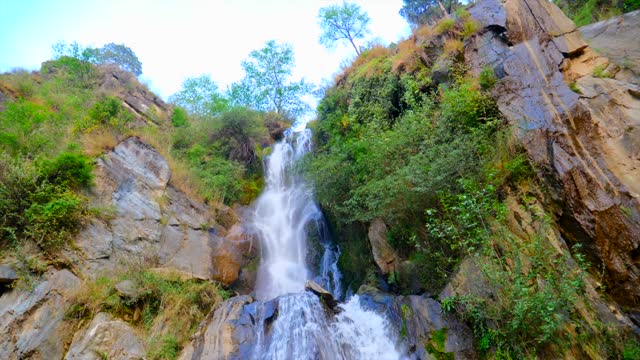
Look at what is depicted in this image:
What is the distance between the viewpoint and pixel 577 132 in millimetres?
5383

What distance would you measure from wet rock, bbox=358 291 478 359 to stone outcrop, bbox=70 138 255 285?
4.77m

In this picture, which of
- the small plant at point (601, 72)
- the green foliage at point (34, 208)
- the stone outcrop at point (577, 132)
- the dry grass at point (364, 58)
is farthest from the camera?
the dry grass at point (364, 58)

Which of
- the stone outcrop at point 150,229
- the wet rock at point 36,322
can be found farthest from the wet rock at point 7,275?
the stone outcrop at point 150,229

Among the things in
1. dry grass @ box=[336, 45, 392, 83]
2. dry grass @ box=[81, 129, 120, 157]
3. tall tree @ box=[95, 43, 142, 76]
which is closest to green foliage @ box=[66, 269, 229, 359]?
dry grass @ box=[81, 129, 120, 157]

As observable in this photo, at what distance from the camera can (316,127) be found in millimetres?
13492

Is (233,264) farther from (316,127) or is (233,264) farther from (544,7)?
(544,7)

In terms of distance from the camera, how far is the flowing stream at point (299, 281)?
576cm

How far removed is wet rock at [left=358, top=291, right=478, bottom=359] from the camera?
4777 mm

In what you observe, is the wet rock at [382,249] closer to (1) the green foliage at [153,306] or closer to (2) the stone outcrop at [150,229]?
(1) the green foliage at [153,306]

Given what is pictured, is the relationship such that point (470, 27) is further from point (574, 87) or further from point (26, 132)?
point (26, 132)

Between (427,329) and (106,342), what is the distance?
5.45 meters

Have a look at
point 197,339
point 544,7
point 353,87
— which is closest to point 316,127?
point 353,87

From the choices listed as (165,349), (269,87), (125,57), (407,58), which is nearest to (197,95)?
(269,87)

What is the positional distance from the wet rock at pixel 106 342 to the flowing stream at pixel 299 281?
2108mm
